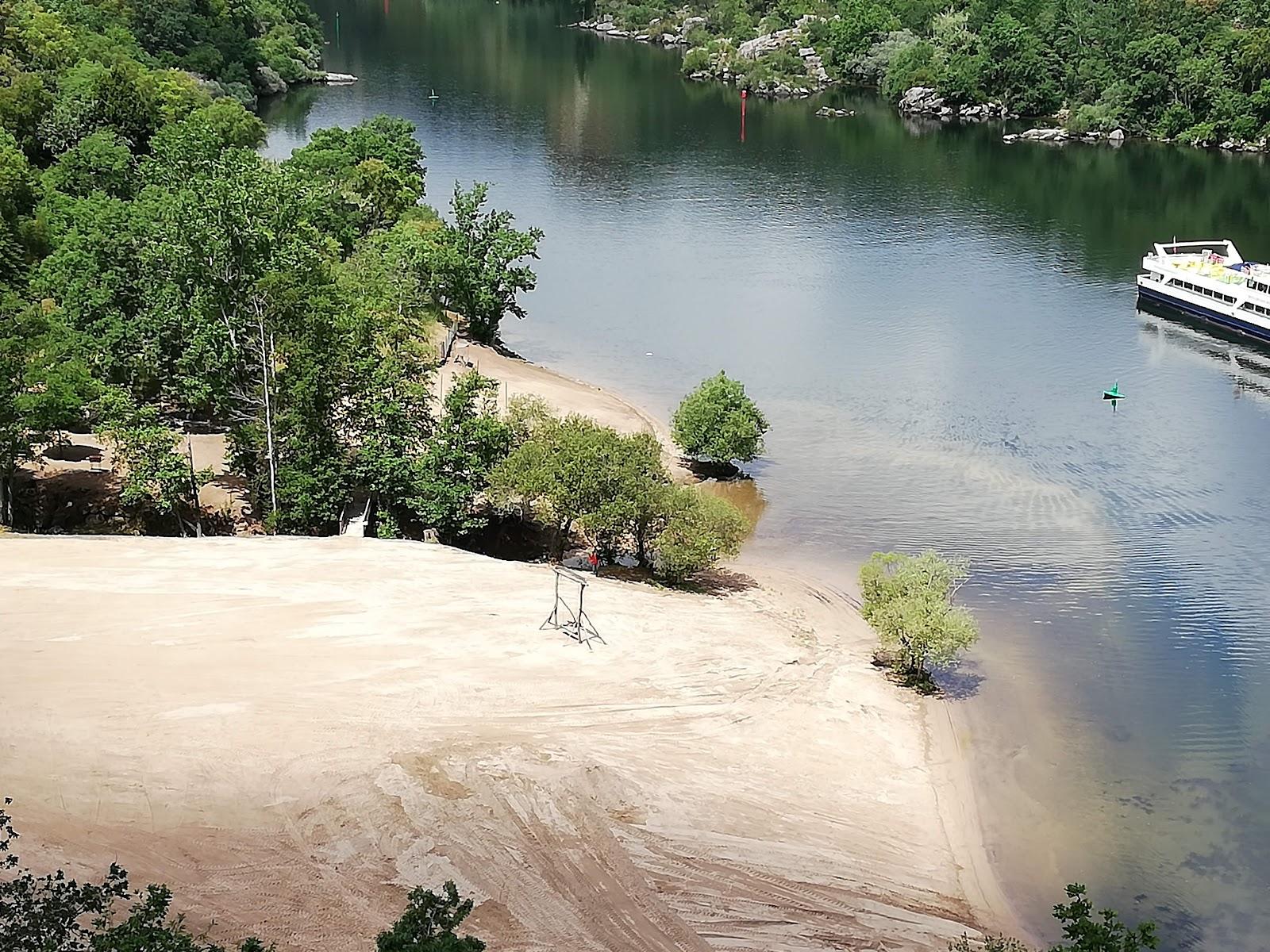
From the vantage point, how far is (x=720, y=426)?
51.5m

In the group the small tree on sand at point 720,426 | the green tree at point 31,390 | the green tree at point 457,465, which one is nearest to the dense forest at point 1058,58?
the small tree on sand at point 720,426

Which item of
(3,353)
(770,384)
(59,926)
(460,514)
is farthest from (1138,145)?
(59,926)

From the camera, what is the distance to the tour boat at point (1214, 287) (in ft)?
229

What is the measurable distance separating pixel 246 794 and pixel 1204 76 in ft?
360

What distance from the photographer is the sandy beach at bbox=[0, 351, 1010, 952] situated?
86.6 feet

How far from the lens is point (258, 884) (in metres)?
25.8

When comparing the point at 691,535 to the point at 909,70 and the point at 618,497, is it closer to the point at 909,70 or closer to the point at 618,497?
the point at 618,497

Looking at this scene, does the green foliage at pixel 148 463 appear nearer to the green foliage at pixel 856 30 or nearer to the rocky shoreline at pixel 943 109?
the rocky shoreline at pixel 943 109

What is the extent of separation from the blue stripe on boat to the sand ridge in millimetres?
41593

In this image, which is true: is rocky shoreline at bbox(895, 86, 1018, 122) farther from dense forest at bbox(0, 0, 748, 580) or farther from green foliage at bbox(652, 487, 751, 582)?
green foliage at bbox(652, 487, 751, 582)

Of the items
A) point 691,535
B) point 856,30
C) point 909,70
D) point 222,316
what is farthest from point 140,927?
point 856,30

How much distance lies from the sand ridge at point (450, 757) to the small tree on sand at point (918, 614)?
4.29 ft

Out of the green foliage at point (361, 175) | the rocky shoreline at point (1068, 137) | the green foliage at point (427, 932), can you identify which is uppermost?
the rocky shoreline at point (1068, 137)

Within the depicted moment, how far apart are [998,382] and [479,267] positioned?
23.6 metres
